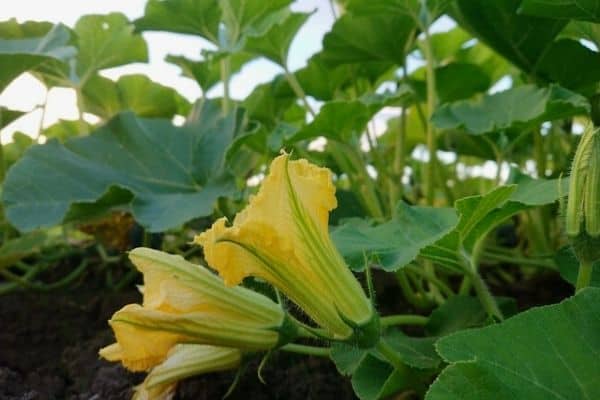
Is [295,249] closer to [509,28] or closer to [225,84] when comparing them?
[509,28]

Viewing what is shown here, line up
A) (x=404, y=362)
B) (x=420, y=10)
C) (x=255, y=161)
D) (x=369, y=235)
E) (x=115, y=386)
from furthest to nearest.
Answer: (x=255, y=161) < (x=420, y=10) < (x=115, y=386) < (x=369, y=235) < (x=404, y=362)

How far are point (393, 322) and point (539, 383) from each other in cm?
40

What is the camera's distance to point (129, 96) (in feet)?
7.29

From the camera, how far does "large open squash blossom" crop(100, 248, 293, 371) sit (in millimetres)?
855

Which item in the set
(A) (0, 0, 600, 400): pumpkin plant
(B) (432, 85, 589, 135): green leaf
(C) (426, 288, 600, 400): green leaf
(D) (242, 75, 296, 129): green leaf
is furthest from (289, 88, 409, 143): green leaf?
(C) (426, 288, 600, 400): green leaf

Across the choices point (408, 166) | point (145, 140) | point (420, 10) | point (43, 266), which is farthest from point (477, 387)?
point (408, 166)

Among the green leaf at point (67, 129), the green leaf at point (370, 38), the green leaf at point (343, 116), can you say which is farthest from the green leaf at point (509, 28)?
the green leaf at point (67, 129)

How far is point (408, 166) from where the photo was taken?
2.56 meters

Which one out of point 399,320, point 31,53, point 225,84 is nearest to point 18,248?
point 31,53

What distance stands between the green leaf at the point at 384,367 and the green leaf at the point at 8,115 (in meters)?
1.05

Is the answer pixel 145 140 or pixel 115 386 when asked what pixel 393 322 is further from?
pixel 145 140

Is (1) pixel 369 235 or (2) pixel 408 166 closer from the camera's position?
(1) pixel 369 235

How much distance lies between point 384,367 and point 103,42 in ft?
4.30

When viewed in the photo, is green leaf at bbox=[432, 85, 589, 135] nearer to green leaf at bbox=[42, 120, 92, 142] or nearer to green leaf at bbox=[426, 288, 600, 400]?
green leaf at bbox=[426, 288, 600, 400]
